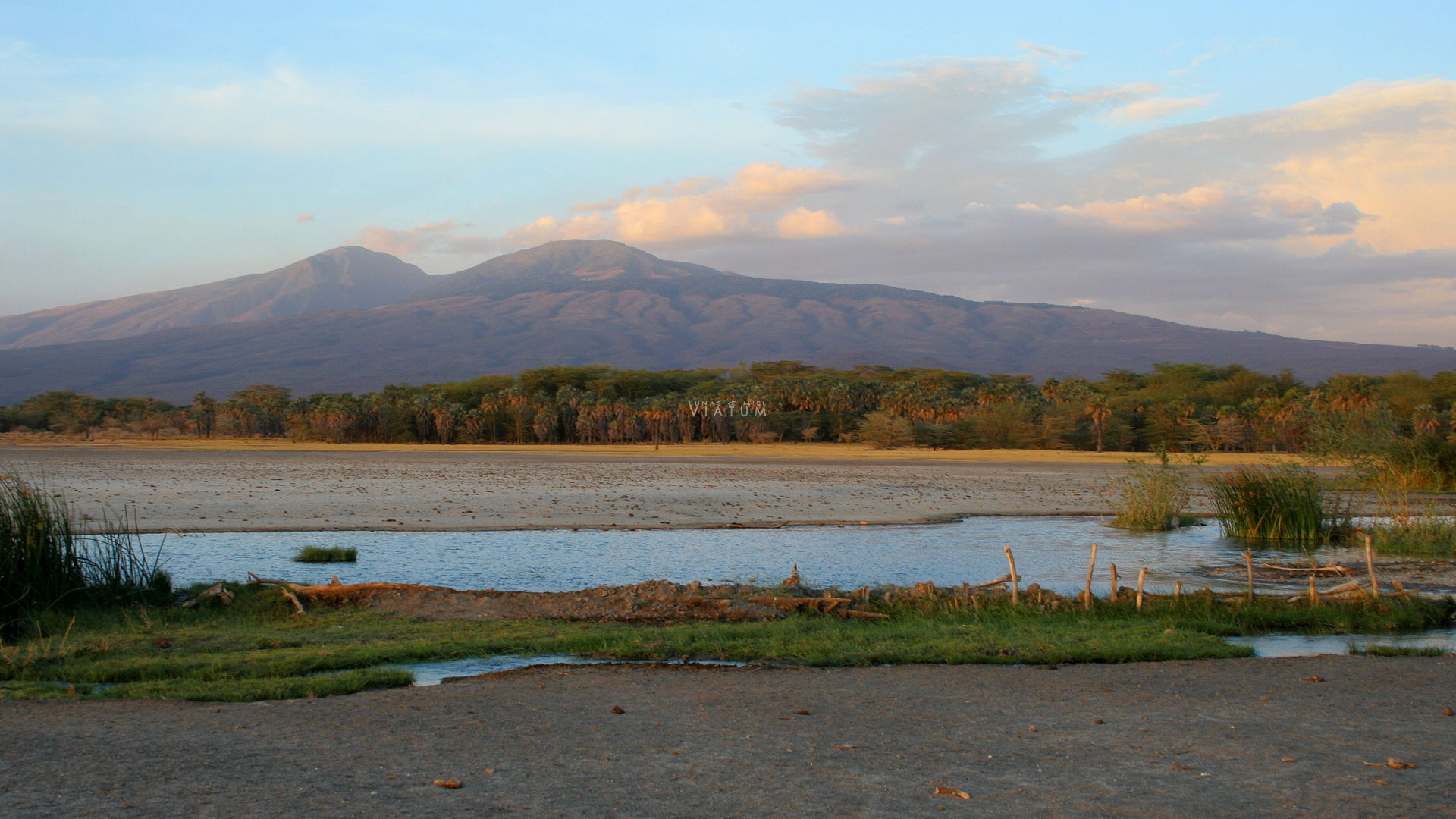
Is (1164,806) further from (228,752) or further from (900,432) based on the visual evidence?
(900,432)

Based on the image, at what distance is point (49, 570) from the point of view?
12156 millimetres

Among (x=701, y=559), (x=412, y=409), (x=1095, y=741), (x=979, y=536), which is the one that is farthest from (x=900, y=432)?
(x=1095, y=741)

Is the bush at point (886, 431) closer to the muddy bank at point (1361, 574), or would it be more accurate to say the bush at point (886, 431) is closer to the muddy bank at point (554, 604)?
the muddy bank at point (1361, 574)

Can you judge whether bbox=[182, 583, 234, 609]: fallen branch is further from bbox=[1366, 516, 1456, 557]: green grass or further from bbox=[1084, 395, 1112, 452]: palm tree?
bbox=[1084, 395, 1112, 452]: palm tree

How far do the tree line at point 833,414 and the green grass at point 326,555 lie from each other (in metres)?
54.9

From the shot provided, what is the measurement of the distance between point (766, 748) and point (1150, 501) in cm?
2086

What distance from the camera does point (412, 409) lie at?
84562mm

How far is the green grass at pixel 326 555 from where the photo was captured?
1792cm

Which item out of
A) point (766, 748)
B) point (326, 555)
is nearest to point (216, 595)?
point (326, 555)

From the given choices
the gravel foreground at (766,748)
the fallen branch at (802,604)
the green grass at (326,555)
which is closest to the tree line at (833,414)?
the green grass at (326,555)

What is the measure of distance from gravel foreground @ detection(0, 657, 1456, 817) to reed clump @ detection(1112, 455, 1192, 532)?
15.8m

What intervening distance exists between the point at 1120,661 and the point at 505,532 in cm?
1538

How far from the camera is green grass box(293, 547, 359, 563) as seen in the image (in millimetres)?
17922

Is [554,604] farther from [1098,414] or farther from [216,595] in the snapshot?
[1098,414]
